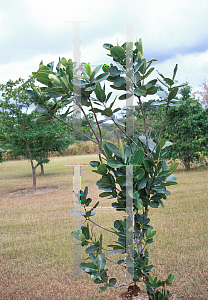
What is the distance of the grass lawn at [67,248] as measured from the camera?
2.34m

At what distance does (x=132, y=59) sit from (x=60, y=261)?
247 centimetres

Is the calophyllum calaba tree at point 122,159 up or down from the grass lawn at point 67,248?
up

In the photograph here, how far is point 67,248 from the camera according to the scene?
330cm

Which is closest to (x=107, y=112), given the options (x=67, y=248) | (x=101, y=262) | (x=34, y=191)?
(x=101, y=262)

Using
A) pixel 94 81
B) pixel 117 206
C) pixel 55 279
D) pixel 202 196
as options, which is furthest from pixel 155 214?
pixel 94 81

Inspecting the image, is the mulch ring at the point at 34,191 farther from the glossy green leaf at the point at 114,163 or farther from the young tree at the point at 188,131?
the glossy green leaf at the point at 114,163

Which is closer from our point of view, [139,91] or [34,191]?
[139,91]

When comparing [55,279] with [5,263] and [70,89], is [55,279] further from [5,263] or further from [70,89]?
[70,89]

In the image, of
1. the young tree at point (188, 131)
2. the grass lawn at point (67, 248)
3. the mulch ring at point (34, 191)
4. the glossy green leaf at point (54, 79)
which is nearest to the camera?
the glossy green leaf at point (54, 79)

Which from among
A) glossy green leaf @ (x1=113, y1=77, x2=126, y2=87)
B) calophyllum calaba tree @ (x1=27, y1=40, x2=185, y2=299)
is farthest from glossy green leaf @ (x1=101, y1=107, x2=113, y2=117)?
glossy green leaf @ (x1=113, y1=77, x2=126, y2=87)

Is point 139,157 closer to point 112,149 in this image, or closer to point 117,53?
point 112,149

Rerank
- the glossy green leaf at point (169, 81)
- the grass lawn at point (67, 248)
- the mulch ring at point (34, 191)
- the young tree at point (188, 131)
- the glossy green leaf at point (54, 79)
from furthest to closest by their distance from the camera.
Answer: the young tree at point (188, 131) → the mulch ring at point (34, 191) → the grass lawn at point (67, 248) → the glossy green leaf at point (169, 81) → the glossy green leaf at point (54, 79)

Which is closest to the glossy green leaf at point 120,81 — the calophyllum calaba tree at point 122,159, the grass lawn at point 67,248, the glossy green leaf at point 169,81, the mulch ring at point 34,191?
the calophyllum calaba tree at point 122,159

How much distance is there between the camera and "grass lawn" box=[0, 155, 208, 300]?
7.69 feet
